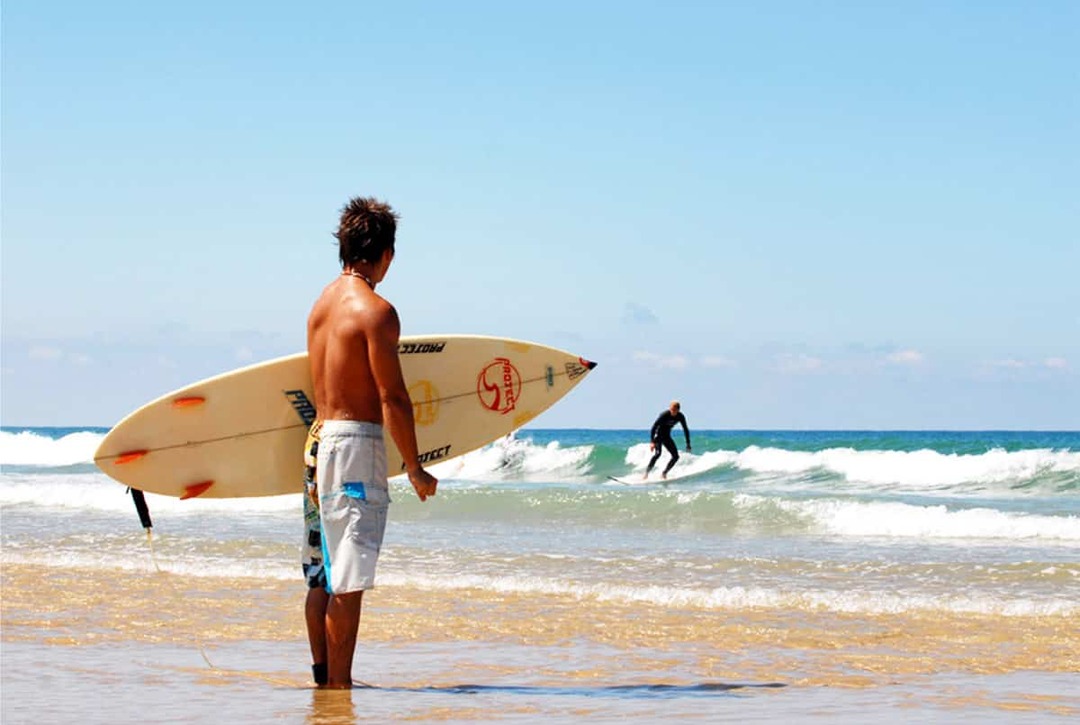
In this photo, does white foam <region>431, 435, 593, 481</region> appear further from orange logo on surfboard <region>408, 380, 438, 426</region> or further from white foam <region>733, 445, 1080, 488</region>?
orange logo on surfboard <region>408, 380, 438, 426</region>

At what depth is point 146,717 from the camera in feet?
13.0

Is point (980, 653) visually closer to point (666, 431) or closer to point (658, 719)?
point (658, 719)

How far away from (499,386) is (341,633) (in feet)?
6.65

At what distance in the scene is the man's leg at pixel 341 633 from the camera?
4.22 metres

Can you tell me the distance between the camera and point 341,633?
427 cm

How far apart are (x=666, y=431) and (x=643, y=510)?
5487 millimetres

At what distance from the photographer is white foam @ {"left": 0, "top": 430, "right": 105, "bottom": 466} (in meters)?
45.9

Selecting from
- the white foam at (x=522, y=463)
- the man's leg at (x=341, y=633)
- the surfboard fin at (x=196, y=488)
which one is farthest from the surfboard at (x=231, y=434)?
the white foam at (x=522, y=463)

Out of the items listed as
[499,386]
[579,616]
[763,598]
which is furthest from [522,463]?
[499,386]

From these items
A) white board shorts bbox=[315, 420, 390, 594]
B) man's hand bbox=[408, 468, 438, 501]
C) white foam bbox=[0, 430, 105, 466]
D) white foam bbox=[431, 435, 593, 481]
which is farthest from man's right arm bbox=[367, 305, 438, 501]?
white foam bbox=[0, 430, 105, 466]

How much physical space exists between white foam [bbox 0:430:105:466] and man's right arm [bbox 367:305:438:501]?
43.0 m

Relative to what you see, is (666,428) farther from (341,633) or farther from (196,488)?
(341,633)

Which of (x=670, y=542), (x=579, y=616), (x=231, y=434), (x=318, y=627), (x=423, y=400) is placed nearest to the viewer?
(x=318, y=627)

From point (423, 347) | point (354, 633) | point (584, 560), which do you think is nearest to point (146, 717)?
point (354, 633)
